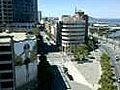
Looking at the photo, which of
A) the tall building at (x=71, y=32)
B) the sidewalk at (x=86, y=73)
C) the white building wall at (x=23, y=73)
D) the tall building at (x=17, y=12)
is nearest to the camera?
the white building wall at (x=23, y=73)

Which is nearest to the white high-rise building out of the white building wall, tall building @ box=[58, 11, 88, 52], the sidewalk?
tall building @ box=[58, 11, 88, 52]

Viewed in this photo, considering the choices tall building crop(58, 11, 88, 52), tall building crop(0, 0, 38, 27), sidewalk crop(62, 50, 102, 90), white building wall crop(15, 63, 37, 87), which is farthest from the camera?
tall building crop(0, 0, 38, 27)

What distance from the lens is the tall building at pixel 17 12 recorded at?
11625 centimetres

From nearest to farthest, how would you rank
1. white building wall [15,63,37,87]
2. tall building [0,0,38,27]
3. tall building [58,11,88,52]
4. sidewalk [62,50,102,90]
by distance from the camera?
1. white building wall [15,63,37,87]
2. sidewalk [62,50,102,90]
3. tall building [58,11,88,52]
4. tall building [0,0,38,27]

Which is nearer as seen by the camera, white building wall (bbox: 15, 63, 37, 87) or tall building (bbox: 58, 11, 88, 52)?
white building wall (bbox: 15, 63, 37, 87)

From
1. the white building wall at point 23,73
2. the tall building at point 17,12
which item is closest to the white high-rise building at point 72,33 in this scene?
the tall building at point 17,12

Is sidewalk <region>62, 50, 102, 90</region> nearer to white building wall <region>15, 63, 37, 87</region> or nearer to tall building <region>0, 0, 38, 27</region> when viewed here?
white building wall <region>15, 63, 37, 87</region>

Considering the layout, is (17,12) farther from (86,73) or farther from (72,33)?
(86,73)

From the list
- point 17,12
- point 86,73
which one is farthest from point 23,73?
point 17,12

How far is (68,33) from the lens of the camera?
9906 cm

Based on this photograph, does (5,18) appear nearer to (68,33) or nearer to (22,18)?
(22,18)

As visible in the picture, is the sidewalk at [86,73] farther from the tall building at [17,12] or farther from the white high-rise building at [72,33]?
the tall building at [17,12]

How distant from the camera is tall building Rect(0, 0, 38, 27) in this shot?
4577 inches

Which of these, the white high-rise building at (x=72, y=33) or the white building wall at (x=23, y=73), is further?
the white high-rise building at (x=72, y=33)
